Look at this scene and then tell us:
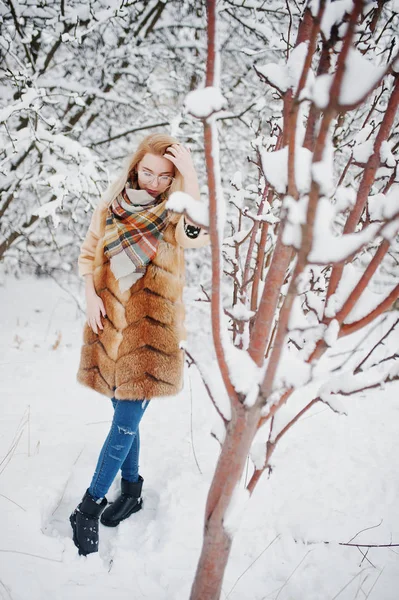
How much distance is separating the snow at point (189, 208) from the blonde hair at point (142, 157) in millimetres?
1000

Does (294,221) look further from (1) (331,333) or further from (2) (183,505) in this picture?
(2) (183,505)

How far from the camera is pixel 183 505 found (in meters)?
1.84

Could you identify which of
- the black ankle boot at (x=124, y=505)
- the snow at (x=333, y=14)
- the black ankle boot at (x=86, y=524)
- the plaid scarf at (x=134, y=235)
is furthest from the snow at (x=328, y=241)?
the black ankle boot at (x=124, y=505)

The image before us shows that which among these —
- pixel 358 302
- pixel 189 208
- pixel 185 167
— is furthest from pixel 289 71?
pixel 185 167

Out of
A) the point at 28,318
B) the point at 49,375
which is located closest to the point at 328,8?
the point at 49,375

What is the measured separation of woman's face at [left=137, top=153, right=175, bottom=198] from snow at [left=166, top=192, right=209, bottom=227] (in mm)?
1018

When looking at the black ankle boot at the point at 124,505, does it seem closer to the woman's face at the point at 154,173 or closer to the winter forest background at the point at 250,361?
the winter forest background at the point at 250,361

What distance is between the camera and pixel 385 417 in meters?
2.87

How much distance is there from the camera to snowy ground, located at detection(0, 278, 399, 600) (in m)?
1.45

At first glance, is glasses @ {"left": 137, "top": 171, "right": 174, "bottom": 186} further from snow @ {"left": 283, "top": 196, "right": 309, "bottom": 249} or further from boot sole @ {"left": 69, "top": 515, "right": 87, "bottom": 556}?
boot sole @ {"left": 69, "top": 515, "right": 87, "bottom": 556}

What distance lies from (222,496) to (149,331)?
2.95 feet

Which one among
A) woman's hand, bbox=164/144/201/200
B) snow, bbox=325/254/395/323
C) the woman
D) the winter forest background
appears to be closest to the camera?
the winter forest background

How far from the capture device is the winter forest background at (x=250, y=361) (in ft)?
2.27

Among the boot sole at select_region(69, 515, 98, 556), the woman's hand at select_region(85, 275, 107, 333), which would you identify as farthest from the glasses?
the boot sole at select_region(69, 515, 98, 556)
